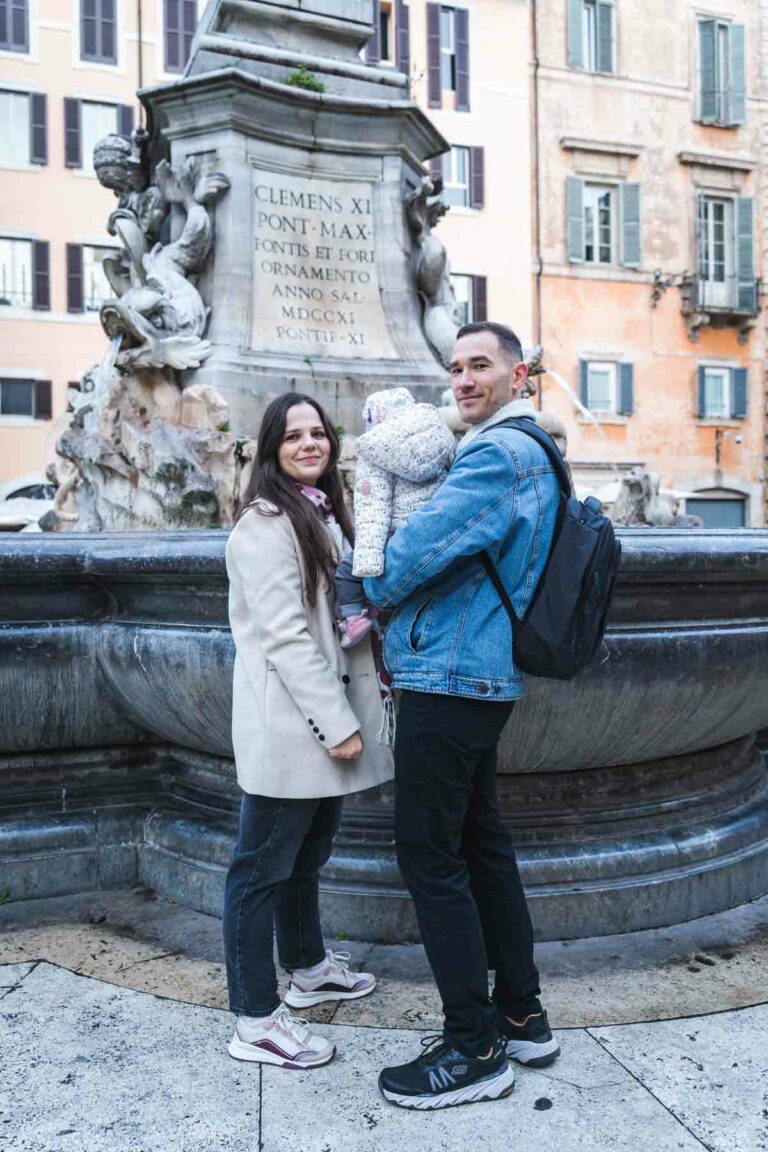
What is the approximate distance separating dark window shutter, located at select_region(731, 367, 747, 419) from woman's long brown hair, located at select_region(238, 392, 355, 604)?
25.0m

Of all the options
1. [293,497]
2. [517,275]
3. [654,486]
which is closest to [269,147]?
[654,486]

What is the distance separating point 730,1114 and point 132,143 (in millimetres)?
5741

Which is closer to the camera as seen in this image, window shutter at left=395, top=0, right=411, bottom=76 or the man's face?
the man's face

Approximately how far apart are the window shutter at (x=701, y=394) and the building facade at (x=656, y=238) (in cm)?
3

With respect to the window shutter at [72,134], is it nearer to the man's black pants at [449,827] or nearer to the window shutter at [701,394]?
the window shutter at [701,394]

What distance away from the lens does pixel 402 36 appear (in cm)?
2350

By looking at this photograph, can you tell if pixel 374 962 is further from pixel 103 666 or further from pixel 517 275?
pixel 517 275

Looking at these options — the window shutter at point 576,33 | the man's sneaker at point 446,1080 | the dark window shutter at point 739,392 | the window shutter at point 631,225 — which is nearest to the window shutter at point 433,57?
the window shutter at point 576,33

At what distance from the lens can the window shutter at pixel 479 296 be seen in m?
23.8

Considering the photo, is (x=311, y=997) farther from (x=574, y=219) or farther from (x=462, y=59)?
(x=462, y=59)

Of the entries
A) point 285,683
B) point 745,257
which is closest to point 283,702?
point 285,683

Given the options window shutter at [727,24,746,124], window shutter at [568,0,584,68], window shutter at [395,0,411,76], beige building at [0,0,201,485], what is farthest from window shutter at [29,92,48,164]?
window shutter at [727,24,746,124]

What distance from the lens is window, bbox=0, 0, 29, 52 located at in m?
21.8

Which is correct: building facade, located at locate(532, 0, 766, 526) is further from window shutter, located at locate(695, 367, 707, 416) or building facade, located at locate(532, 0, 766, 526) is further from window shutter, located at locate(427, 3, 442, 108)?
window shutter, located at locate(427, 3, 442, 108)
